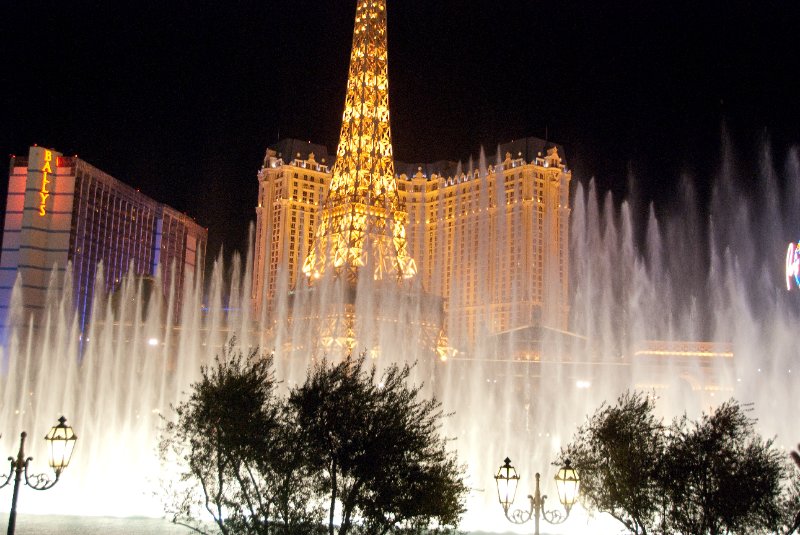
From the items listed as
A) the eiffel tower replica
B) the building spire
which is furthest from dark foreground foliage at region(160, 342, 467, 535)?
the building spire

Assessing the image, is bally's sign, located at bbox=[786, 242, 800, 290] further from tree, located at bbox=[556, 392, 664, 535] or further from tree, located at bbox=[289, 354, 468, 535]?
tree, located at bbox=[289, 354, 468, 535]

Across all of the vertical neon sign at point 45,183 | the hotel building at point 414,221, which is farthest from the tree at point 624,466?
the vertical neon sign at point 45,183

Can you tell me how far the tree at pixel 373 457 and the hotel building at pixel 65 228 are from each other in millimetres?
75473

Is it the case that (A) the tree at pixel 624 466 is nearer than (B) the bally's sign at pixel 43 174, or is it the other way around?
(A) the tree at pixel 624 466

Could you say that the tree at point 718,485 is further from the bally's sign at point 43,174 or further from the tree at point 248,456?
the bally's sign at point 43,174

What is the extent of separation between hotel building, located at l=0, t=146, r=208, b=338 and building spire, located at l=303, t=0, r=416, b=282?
36007 mm

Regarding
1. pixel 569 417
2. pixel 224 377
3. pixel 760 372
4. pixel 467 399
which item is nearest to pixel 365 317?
pixel 467 399

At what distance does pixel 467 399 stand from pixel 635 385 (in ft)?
67.7

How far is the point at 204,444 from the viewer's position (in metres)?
16.3

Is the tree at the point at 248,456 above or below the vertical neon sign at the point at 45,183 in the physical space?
below

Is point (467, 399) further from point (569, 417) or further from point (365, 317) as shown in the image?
point (365, 317)

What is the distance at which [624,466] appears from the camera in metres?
16.6

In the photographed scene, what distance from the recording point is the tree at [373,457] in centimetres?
1509

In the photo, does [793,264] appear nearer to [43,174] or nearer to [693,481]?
[693,481]
